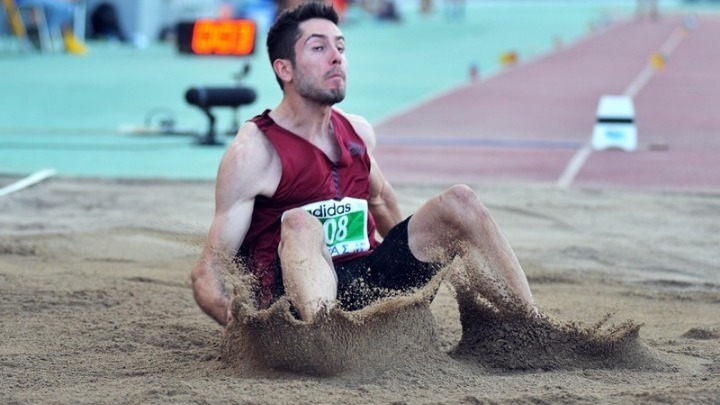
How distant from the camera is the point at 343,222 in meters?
4.41

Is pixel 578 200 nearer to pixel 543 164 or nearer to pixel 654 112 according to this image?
pixel 543 164

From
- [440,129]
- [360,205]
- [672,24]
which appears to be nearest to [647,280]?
[360,205]

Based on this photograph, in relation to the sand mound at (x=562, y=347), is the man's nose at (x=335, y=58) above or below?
above

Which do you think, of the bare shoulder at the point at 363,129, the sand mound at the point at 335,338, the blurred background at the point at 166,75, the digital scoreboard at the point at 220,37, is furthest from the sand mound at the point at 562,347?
the digital scoreboard at the point at 220,37

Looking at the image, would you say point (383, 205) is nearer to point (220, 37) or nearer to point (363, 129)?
point (363, 129)

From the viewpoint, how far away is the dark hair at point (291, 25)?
4414mm

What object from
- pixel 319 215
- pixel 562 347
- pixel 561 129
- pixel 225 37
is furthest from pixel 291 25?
pixel 561 129

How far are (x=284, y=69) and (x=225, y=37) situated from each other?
6.61 m

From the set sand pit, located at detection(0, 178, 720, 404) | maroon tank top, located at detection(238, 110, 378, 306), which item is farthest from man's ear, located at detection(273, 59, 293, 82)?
sand pit, located at detection(0, 178, 720, 404)

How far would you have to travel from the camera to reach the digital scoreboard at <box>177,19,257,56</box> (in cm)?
1091

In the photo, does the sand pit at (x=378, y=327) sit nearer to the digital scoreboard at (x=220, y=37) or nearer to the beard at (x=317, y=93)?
the beard at (x=317, y=93)

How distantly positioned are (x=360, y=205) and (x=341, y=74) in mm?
467

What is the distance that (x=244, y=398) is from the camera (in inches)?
144

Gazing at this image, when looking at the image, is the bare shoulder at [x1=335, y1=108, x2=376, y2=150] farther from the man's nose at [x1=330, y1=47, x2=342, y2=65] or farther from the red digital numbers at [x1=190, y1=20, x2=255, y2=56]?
the red digital numbers at [x1=190, y1=20, x2=255, y2=56]
